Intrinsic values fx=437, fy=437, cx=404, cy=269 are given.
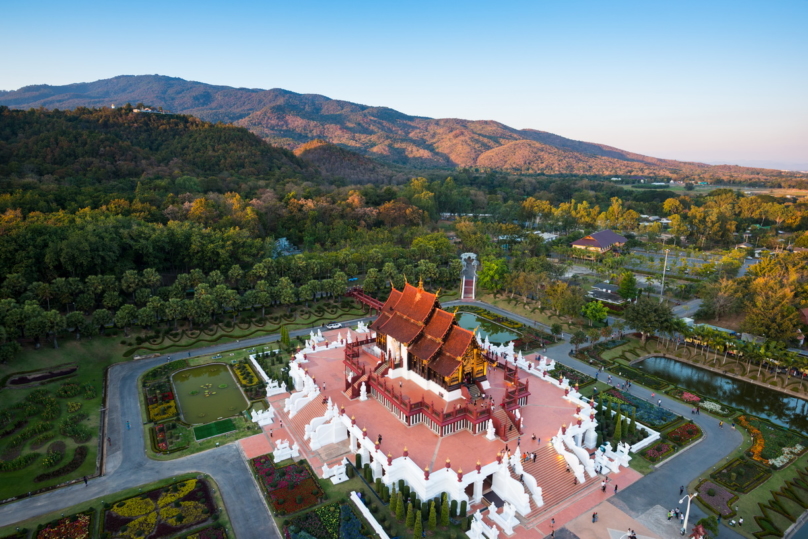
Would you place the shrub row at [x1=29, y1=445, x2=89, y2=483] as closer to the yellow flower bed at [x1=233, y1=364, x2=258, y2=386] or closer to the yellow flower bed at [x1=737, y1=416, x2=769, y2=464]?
the yellow flower bed at [x1=233, y1=364, x2=258, y2=386]

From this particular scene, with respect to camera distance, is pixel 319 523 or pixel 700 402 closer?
pixel 319 523

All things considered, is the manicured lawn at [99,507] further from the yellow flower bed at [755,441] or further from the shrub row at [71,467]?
the yellow flower bed at [755,441]

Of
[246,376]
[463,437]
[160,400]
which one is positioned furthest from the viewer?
[246,376]

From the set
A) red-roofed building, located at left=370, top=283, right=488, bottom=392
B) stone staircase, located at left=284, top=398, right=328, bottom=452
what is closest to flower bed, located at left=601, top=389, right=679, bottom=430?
red-roofed building, located at left=370, top=283, right=488, bottom=392

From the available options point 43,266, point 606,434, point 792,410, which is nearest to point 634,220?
point 792,410

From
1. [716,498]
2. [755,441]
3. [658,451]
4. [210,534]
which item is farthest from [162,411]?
Result: [755,441]

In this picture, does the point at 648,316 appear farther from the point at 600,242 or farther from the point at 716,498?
the point at 600,242
